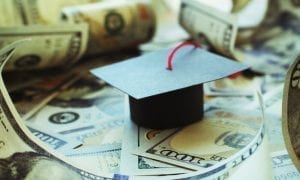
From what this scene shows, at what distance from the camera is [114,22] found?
0.94 m

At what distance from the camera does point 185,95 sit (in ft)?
2.18

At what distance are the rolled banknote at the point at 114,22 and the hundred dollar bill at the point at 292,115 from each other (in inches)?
18.1

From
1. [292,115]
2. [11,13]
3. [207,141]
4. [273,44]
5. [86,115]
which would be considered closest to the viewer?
→ [292,115]

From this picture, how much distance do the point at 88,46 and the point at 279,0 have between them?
0.44m

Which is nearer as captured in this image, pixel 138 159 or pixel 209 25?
pixel 138 159

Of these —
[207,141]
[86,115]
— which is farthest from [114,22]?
[207,141]

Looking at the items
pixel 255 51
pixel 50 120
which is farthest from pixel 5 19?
pixel 255 51

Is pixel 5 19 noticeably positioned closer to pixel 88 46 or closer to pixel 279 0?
pixel 88 46

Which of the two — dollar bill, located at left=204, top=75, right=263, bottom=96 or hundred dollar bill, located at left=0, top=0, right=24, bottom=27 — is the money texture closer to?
hundred dollar bill, located at left=0, top=0, right=24, bottom=27

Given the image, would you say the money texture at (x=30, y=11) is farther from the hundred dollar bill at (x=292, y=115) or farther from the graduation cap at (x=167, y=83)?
the hundred dollar bill at (x=292, y=115)

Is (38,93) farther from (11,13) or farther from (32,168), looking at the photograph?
(32,168)

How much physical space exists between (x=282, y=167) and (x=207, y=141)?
10cm

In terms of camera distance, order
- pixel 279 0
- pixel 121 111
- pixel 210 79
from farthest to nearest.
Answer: pixel 279 0, pixel 121 111, pixel 210 79

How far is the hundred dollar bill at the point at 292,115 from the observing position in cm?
54
